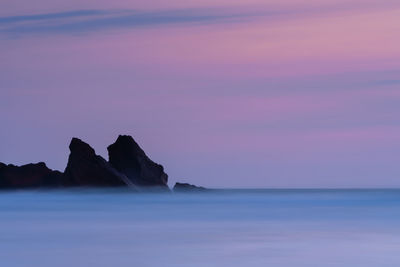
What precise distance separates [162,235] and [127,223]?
10256 millimetres

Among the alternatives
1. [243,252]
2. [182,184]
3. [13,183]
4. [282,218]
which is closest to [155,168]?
[13,183]

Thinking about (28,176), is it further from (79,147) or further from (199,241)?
(199,241)

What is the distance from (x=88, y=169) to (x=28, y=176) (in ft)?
54.4

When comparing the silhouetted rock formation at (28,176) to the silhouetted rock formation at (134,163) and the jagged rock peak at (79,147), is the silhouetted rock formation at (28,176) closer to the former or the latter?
the silhouetted rock formation at (134,163)

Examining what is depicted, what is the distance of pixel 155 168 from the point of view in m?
134

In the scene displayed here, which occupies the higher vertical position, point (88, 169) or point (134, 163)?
point (134, 163)

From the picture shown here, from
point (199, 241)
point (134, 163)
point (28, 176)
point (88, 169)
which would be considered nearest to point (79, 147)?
point (88, 169)

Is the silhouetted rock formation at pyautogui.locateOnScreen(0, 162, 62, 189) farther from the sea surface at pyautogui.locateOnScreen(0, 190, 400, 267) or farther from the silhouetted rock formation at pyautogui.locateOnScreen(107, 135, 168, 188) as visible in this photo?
the sea surface at pyautogui.locateOnScreen(0, 190, 400, 267)

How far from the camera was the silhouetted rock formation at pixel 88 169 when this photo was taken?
400 ft

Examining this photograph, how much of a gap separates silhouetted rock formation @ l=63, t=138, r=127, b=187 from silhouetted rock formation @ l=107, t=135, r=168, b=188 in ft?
8.83

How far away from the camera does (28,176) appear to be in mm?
137125

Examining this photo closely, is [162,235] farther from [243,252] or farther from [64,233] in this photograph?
[243,252]

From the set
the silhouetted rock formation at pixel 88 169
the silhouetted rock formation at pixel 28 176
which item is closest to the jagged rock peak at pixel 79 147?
the silhouetted rock formation at pixel 88 169

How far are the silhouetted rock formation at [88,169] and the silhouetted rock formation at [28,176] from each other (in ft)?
25.5
